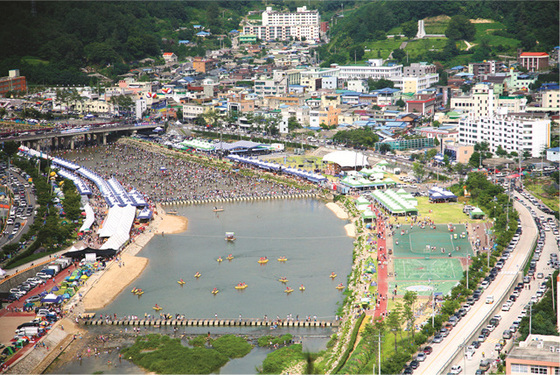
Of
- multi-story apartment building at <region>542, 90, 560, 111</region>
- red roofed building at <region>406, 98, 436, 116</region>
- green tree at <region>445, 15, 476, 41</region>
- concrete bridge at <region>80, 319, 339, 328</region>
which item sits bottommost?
concrete bridge at <region>80, 319, 339, 328</region>

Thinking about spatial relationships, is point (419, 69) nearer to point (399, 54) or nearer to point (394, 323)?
point (399, 54)

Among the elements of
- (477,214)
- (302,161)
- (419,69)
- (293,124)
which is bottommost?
(477,214)

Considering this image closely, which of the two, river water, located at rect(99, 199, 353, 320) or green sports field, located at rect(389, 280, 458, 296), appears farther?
river water, located at rect(99, 199, 353, 320)

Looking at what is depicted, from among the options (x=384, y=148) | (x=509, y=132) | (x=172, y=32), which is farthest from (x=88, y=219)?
(x=172, y=32)

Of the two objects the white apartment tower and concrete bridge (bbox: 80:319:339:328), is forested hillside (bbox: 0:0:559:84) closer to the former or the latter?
the white apartment tower

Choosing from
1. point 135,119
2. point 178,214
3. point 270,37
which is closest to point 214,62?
point 270,37

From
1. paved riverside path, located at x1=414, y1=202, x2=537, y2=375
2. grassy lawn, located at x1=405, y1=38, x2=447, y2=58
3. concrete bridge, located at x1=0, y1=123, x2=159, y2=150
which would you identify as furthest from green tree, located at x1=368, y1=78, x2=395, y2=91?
paved riverside path, located at x1=414, y1=202, x2=537, y2=375

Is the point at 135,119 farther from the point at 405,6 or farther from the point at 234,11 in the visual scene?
the point at 234,11
